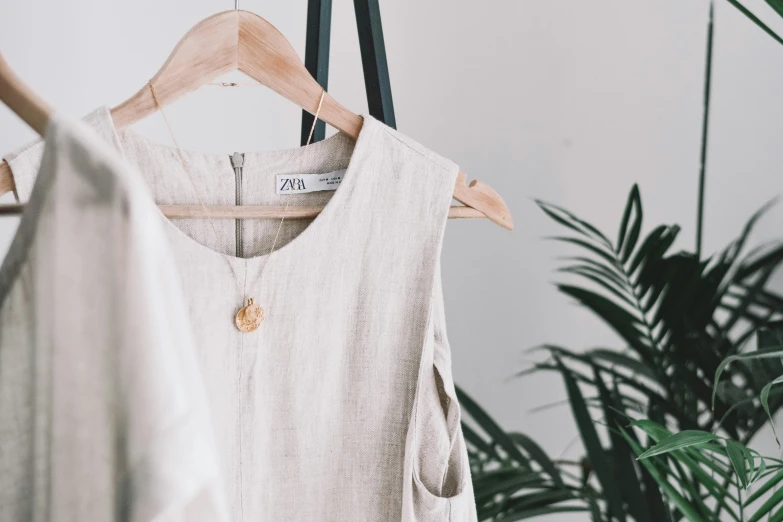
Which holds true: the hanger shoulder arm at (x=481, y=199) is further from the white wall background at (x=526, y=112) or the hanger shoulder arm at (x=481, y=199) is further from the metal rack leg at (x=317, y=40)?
the white wall background at (x=526, y=112)

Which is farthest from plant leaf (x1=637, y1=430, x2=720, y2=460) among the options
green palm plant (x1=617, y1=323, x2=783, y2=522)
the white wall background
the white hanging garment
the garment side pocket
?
the white wall background

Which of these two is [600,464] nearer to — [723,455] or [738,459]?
[723,455]

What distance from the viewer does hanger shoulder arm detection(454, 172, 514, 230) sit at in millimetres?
739

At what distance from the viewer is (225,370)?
674mm

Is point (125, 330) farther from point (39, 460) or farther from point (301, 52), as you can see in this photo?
point (301, 52)

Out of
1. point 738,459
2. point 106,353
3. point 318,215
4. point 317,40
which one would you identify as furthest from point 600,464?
point 106,353

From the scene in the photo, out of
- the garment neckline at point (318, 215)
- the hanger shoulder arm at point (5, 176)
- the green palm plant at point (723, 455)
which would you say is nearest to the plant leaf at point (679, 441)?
A: the green palm plant at point (723, 455)

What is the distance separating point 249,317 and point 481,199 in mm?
282

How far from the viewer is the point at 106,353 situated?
1.03 ft

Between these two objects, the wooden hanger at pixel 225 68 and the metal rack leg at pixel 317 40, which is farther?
the metal rack leg at pixel 317 40

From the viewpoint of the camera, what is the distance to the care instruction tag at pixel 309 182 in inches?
29.8

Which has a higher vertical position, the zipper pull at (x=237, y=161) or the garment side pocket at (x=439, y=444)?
the zipper pull at (x=237, y=161)

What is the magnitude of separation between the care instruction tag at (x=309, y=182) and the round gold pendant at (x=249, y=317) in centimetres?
15

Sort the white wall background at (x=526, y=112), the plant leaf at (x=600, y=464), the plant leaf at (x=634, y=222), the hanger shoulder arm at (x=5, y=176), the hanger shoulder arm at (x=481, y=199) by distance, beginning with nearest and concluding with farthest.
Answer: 1. the hanger shoulder arm at (x=5, y=176)
2. the hanger shoulder arm at (x=481, y=199)
3. the plant leaf at (x=600, y=464)
4. the plant leaf at (x=634, y=222)
5. the white wall background at (x=526, y=112)
